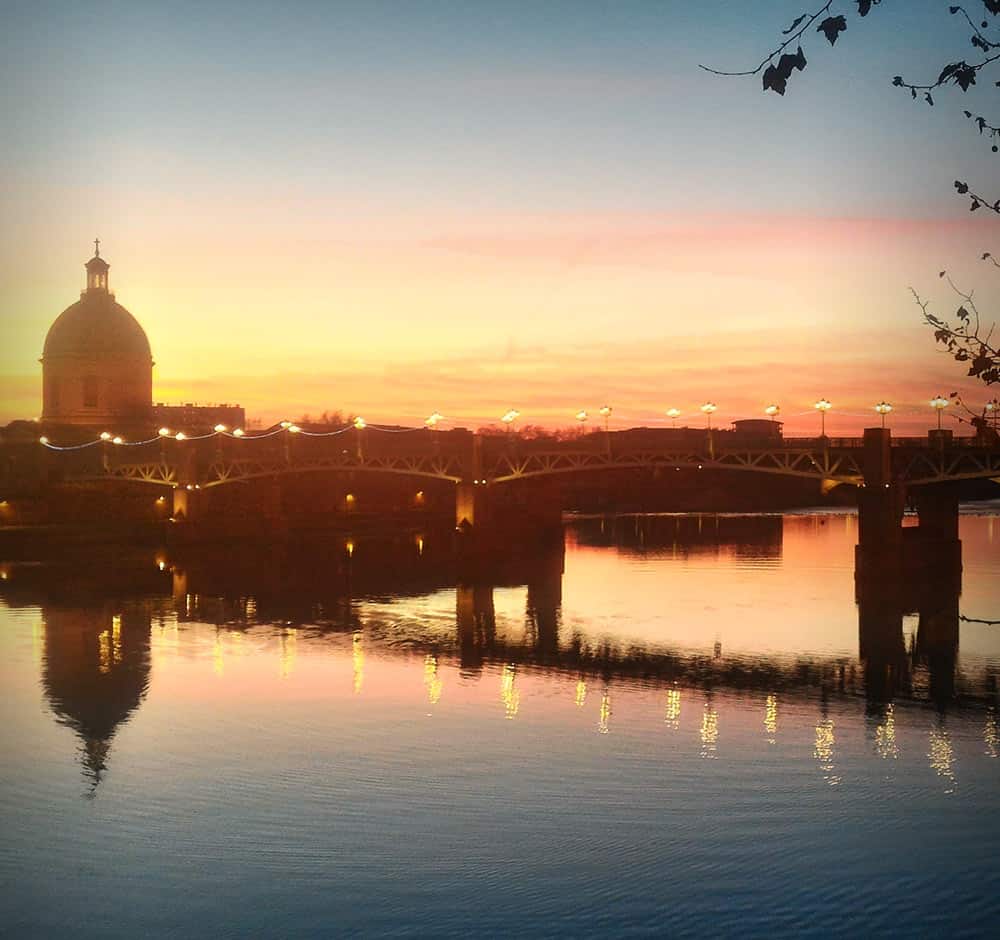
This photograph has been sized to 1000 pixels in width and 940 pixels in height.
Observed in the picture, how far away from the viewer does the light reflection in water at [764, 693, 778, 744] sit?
3043cm

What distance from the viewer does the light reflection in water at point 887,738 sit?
2814cm

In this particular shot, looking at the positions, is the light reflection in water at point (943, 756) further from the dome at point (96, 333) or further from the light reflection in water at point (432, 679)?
the dome at point (96, 333)

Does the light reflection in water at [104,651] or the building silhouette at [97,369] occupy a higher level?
the building silhouette at [97,369]

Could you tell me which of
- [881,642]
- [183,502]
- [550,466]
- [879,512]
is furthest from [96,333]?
[881,642]

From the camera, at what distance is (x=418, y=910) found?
18.5 m

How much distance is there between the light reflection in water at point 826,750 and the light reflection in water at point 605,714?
472 centimetres

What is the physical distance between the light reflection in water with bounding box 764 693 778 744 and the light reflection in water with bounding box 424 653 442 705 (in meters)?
8.37

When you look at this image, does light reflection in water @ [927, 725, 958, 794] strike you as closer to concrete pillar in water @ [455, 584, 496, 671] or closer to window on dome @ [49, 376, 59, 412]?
concrete pillar in water @ [455, 584, 496, 671]

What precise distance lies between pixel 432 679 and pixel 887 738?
1352 centimetres

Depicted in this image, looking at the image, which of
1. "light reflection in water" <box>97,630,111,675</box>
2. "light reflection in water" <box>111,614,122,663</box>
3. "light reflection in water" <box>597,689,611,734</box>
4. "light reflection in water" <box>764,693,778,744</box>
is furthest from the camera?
"light reflection in water" <box>111,614,122,663</box>

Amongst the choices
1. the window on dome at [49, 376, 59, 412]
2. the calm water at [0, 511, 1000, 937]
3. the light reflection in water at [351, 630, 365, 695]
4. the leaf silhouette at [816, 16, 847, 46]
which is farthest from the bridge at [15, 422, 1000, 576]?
the leaf silhouette at [816, 16, 847, 46]

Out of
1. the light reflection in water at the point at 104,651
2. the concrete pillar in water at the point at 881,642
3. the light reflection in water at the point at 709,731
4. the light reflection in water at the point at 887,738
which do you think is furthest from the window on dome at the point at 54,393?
the light reflection in water at the point at 887,738

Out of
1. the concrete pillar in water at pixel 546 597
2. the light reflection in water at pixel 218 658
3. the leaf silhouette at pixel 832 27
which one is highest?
the leaf silhouette at pixel 832 27

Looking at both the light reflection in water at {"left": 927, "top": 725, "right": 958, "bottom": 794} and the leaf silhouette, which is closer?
the leaf silhouette
